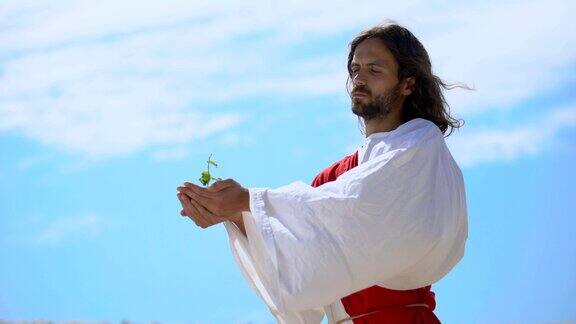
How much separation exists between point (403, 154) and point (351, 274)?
2.17 feet

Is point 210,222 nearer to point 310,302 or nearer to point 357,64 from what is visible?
point 310,302


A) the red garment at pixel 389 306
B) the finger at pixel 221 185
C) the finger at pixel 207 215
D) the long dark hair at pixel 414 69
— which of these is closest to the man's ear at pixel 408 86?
the long dark hair at pixel 414 69

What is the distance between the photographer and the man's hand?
529cm

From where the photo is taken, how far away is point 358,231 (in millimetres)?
5328

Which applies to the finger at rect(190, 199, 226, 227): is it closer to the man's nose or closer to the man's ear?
the man's nose

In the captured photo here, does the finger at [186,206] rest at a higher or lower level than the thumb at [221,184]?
lower

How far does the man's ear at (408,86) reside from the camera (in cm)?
595

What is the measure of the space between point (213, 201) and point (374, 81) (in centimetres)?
113

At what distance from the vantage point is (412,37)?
6.07 m

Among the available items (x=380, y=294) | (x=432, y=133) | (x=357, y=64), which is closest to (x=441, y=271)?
(x=380, y=294)

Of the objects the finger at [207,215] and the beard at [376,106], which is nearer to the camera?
the finger at [207,215]

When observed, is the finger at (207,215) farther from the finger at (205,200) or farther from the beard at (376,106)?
the beard at (376,106)

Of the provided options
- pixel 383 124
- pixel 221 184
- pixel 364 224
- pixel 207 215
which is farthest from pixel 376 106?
pixel 207 215

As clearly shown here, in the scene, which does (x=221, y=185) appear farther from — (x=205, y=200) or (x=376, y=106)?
(x=376, y=106)
